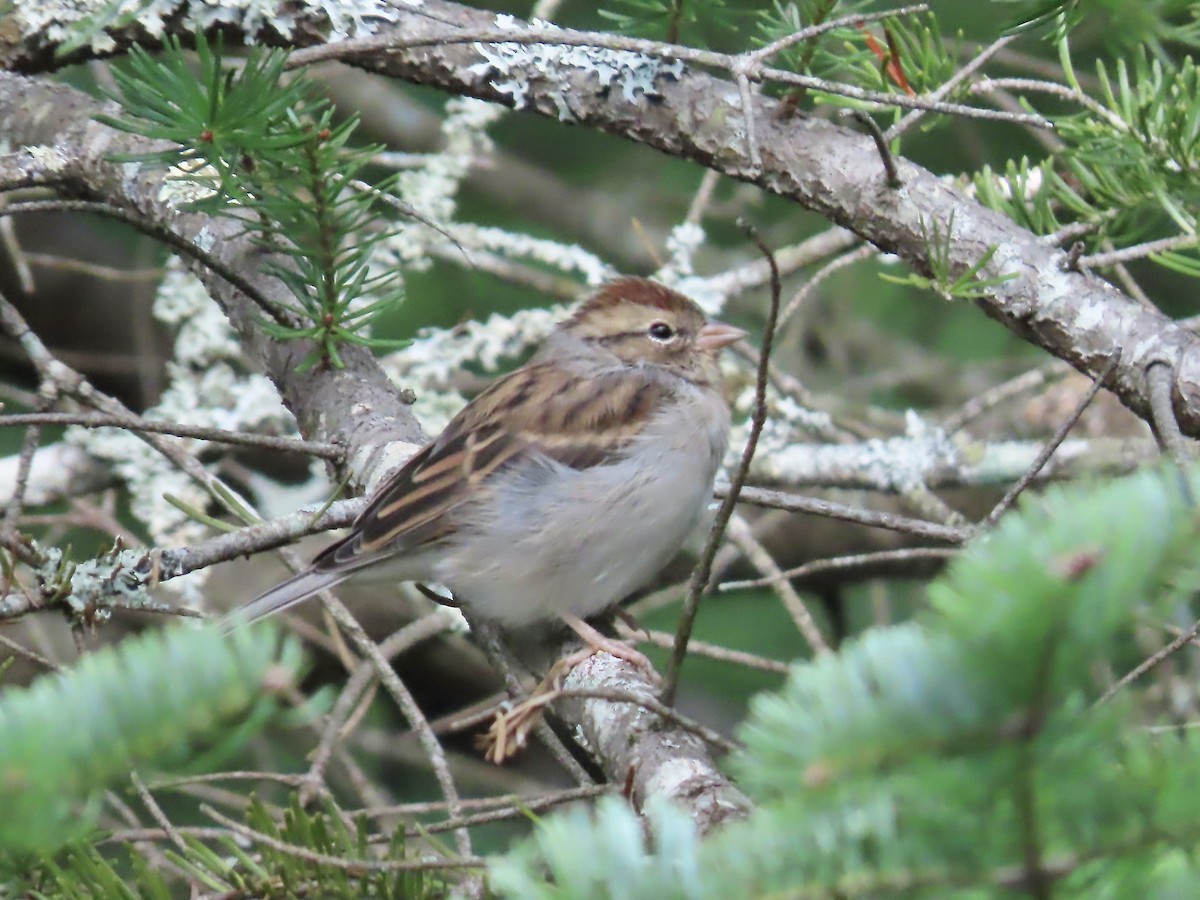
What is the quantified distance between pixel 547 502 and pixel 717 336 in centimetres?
57

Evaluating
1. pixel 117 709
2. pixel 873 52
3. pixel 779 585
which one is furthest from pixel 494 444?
pixel 117 709

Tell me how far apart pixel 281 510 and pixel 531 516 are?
901 millimetres

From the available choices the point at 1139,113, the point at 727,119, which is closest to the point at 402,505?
the point at 727,119

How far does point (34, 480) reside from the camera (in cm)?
260

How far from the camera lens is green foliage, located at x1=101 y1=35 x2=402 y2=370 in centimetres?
152

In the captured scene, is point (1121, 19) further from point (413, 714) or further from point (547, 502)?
point (547, 502)

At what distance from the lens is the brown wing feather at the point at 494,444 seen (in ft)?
6.42

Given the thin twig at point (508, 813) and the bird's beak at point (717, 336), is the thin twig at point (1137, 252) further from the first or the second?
the bird's beak at point (717, 336)

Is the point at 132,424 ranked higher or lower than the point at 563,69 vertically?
lower

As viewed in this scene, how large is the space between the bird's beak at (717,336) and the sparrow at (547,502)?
0.12 metres

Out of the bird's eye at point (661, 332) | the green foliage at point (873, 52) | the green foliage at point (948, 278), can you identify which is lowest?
the bird's eye at point (661, 332)

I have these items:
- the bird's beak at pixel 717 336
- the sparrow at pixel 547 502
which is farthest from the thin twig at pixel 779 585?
the bird's beak at pixel 717 336

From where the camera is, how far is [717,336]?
2.53 m

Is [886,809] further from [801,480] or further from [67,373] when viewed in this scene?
[801,480]
